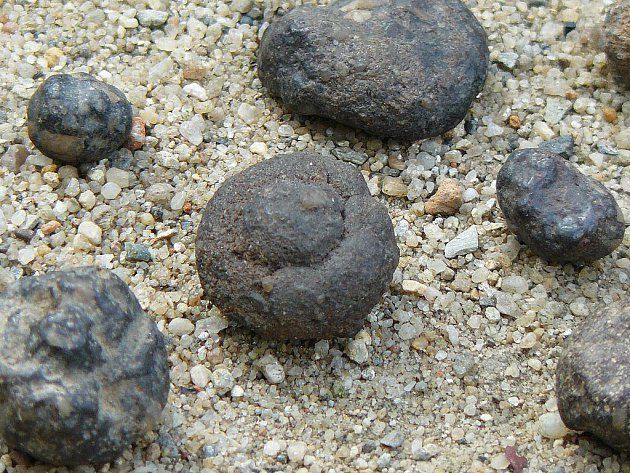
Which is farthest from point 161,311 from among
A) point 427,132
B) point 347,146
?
point 427,132

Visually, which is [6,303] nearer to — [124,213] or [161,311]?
[161,311]

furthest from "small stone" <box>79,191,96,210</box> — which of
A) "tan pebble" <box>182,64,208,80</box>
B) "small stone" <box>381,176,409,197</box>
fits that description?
"small stone" <box>381,176,409,197</box>

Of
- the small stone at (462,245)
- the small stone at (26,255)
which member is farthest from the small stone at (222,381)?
the small stone at (462,245)

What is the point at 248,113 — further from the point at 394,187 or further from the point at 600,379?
the point at 600,379

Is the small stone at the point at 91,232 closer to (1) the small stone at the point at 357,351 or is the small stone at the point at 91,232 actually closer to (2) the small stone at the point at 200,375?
(2) the small stone at the point at 200,375

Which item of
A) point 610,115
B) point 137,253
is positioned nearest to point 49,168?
point 137,253

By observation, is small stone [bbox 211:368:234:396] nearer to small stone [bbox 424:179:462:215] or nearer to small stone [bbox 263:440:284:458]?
small stone [bbox 263:440:284:458]
